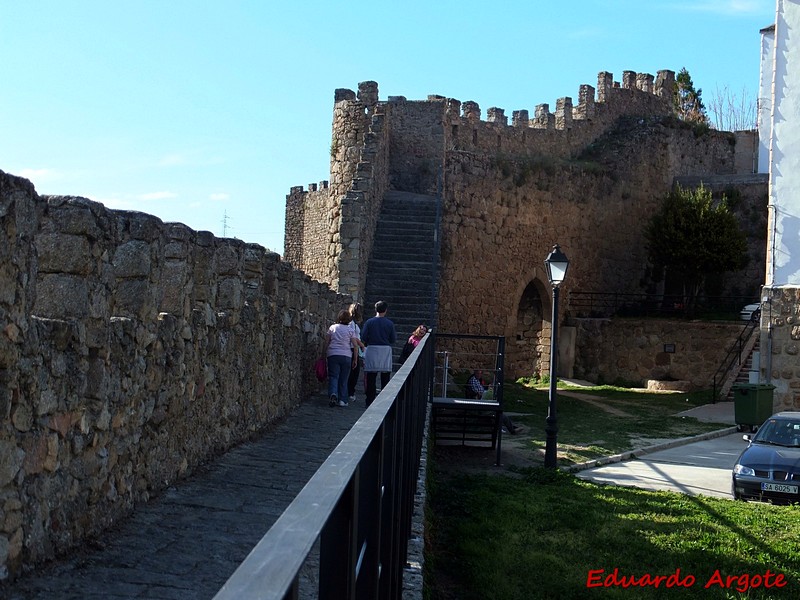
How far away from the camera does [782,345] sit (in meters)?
18.1

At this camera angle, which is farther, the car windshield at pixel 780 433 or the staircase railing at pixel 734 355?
the staircase railing at pixel 734 355

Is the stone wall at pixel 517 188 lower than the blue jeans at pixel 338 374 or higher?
higher

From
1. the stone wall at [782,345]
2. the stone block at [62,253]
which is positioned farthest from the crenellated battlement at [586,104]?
the stone block at [62,253]

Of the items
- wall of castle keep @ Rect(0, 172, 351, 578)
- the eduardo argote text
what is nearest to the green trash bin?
the eduardo argote text

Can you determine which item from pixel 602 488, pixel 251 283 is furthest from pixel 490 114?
pixel 251 283

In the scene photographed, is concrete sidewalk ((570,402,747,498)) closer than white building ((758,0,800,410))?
Yes

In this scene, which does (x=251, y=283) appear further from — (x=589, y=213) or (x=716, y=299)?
(x=716, y=299)

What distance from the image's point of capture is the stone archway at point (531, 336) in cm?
2539

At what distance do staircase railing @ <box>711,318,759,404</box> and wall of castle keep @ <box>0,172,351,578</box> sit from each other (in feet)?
56.1

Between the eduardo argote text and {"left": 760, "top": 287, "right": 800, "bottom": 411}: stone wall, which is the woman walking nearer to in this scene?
the eduardo argote text

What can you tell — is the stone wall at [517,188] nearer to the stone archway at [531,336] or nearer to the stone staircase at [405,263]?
the stone archway at [531,336]

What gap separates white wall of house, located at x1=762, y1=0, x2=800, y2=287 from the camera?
17891mm

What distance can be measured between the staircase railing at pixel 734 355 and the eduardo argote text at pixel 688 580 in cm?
1571

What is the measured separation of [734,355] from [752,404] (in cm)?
711
